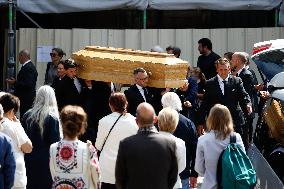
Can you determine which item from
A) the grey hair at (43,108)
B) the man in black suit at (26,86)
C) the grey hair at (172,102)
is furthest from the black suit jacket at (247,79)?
the grey hair at (43,108)

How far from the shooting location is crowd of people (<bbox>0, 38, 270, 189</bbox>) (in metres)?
7.46

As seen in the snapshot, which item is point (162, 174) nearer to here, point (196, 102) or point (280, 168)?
point (280, 168)

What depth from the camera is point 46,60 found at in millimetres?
15211

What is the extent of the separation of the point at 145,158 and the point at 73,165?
724 mm

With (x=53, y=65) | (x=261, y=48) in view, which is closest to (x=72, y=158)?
(x=261, y=48)

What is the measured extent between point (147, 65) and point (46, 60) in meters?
4.44

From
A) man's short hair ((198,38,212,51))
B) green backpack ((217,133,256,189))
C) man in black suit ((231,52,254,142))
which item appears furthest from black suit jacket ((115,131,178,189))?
man's short hair ((198,38,212,51))

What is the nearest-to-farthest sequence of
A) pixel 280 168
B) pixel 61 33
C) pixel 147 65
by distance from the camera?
pixel 280 168
pixel 147 65
pixel 61 33

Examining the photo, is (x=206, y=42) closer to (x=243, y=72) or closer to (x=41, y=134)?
(x=243, y=72)

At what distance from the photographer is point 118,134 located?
8781 millimetres

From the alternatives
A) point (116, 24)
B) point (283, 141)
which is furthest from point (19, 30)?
point (283, 141)

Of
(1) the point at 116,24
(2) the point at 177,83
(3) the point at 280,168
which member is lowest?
(3) the point at 280,168

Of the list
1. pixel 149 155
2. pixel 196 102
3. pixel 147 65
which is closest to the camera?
pixel 149 155

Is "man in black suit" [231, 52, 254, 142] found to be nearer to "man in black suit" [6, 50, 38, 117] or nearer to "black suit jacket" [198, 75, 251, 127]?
"black suit jacket" [198, 75, 251, 127]
